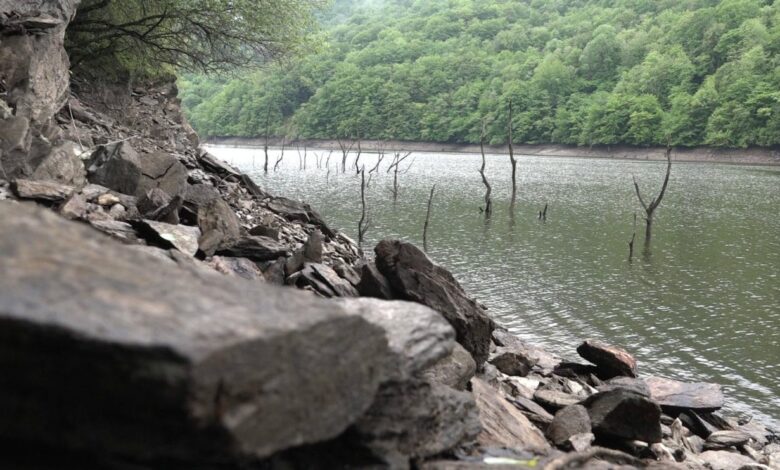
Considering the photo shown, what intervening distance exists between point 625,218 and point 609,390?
32169 mm

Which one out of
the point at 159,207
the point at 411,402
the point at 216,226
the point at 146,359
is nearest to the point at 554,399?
the point at 411,402

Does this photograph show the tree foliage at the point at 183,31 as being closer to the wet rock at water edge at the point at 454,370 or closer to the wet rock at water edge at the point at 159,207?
the wet rock at water edge at the point at 159,207

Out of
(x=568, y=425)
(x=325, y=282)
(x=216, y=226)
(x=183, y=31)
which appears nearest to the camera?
(x=568, y=425)

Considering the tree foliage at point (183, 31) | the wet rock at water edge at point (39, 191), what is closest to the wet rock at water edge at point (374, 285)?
the wet rock at water edge at point (39, 191)

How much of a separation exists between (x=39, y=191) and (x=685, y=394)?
1181 cm

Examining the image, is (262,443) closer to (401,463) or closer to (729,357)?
(401,463)

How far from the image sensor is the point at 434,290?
28.9 feet

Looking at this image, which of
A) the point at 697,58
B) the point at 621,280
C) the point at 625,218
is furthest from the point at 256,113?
the point at 621,280

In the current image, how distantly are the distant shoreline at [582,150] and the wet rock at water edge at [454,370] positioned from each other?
9865 cm

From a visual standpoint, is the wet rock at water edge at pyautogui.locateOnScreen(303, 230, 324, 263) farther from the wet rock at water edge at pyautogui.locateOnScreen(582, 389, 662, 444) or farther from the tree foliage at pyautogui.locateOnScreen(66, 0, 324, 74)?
the tree foliage at pyautogui.locateOnScreen(66, 0, 324, 74)

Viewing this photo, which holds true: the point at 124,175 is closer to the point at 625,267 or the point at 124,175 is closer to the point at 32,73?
the point at 32,73

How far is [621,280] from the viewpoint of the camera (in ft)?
76.1

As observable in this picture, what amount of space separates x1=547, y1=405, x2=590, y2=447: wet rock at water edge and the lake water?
21.6 feet

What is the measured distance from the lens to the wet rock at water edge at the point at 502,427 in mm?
6133
